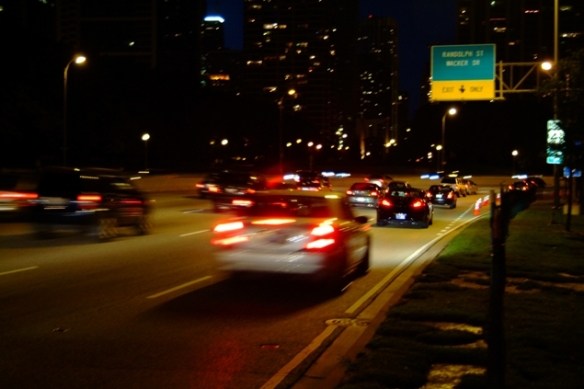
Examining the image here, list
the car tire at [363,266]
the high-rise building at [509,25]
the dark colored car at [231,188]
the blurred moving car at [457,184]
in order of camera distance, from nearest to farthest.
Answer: the car tire at [363,266], the dark colored car at [231,188], the blurred moving car at [457,184], the high-rise building at [509,25]

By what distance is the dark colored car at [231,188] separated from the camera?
34.1m

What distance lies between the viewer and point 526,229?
26.1 m

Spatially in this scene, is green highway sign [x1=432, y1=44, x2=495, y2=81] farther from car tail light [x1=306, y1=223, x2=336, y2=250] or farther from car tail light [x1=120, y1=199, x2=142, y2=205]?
car tail light [x1=306, y1=223, x2=336, y2=250]

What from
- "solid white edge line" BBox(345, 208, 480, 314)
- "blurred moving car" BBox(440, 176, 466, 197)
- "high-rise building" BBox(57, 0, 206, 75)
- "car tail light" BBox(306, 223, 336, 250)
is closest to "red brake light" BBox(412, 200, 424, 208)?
"solid white edge line" BBox(345, 208, 480, 314)

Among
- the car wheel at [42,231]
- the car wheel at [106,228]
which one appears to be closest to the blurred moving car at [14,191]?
the car wheel at [42,231]

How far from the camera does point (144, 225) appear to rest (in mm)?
22766

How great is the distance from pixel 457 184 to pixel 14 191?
39.0 meters

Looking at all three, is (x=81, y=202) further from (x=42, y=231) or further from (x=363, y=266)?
(x=363, y=266)

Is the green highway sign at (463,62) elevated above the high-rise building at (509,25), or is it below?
below

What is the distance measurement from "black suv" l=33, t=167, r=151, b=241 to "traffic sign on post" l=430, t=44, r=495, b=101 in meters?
17.1

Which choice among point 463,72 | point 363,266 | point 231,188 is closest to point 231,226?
point 363,266

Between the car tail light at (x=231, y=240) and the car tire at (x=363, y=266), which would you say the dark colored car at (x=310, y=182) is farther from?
the car tail light at (x=231, y=240)

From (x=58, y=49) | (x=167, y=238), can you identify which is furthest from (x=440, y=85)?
(x=58, y=49)

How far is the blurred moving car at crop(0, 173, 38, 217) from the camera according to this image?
24250mm
